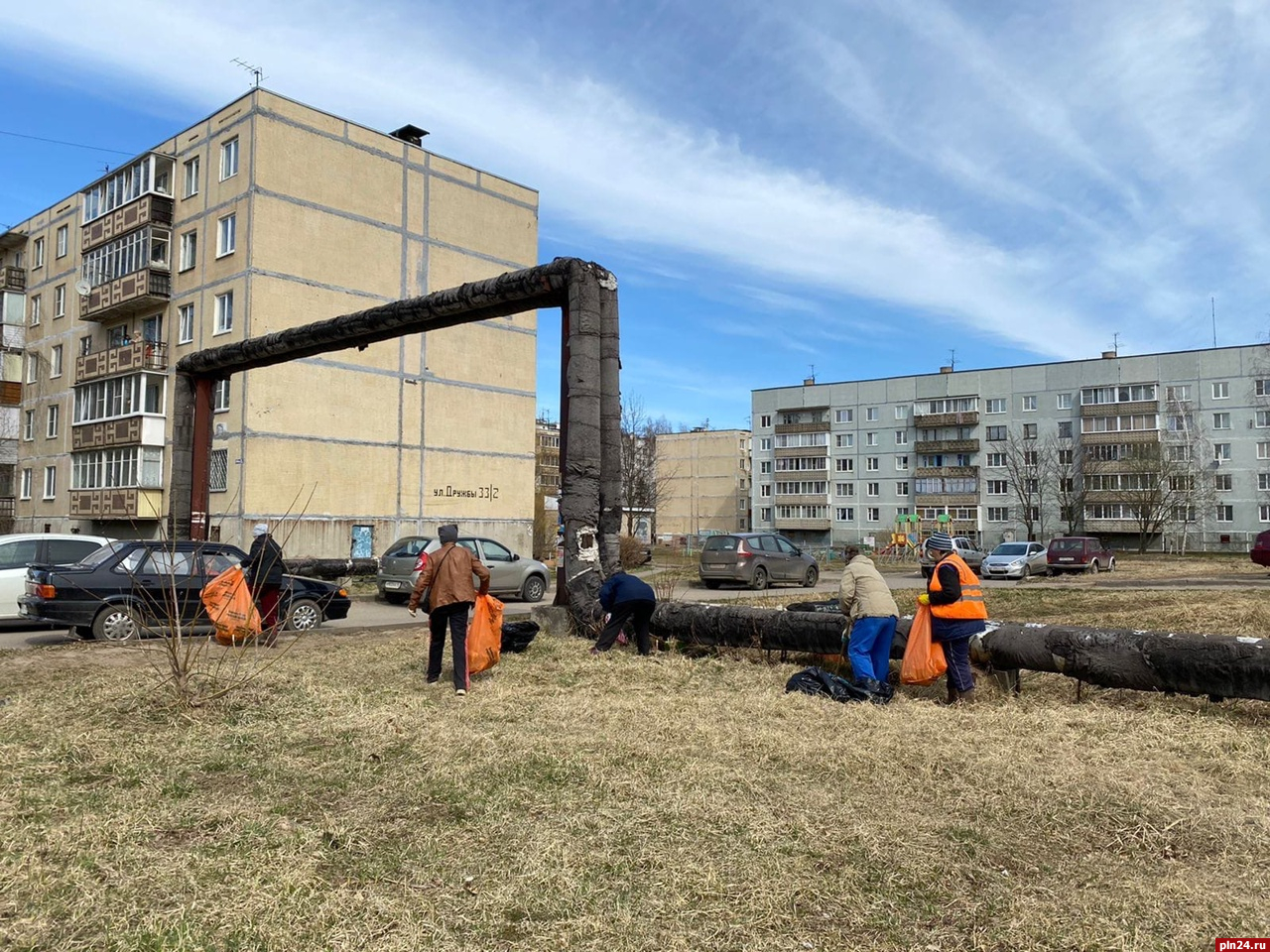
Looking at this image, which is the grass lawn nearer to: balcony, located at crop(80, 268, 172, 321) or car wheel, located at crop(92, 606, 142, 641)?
car wheel, located at crop(92, 606, 142, 641)

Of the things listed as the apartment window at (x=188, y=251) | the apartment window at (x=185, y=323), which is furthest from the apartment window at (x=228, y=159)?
the apartment window at (x=185, y=323)

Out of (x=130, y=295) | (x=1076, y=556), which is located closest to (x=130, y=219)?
(x=130, y=295)

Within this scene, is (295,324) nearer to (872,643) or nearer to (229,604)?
(229,604)

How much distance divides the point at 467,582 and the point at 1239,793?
6288mm

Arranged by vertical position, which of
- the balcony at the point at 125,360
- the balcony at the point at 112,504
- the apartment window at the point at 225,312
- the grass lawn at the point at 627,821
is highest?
the apartment window at the point at 225,312

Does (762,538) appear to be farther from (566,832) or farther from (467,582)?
(566,832)

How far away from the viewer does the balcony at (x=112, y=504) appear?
32.7 meters

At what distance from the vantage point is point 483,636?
30.2 ft

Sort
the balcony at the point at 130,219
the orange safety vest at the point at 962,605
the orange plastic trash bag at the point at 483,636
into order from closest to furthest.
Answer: the orange safety vest at the point at 962,605
the orange plastic trash bag at the point at 483,636
the balcony at the point at 130,219

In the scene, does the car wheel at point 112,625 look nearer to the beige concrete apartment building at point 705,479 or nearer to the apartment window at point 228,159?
the apartment window at point 228,159

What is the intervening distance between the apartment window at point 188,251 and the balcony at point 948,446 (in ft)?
192

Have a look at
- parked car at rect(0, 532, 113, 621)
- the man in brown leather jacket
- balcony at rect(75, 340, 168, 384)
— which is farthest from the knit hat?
balcony at rect(75, 340, 168, 384)

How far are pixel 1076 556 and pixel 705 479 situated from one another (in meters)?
67.2

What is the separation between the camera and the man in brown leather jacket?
8.69m
